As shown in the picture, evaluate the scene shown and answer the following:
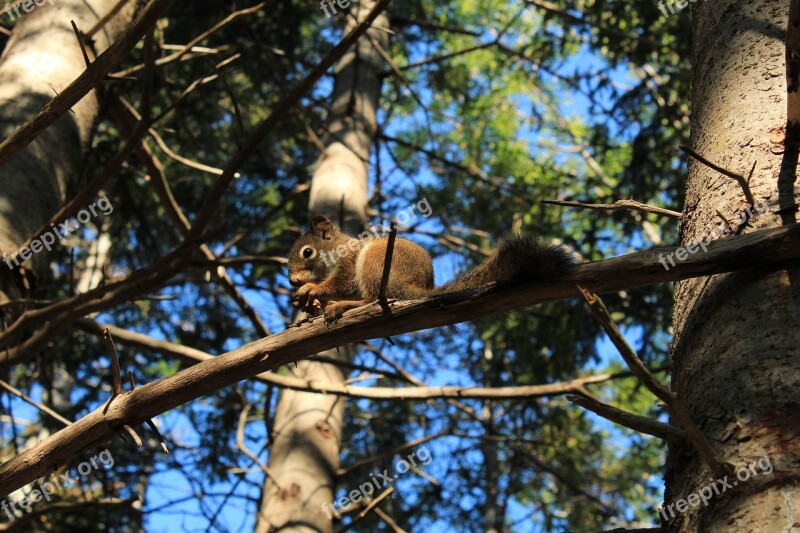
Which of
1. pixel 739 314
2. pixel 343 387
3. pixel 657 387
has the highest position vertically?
pixel 343 387

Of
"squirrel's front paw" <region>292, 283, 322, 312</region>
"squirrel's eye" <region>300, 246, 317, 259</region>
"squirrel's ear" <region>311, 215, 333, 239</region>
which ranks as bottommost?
"squirrel's front paw" <region>292, 283, 322, 312</region>

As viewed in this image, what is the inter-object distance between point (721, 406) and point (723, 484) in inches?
8.9

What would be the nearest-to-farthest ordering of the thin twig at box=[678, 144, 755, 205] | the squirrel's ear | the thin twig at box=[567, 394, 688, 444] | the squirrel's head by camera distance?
the thin twig at box=[567, 394, 688, 444]
the thin twig at box=[678, 144, 755, 205]
the squirrel's head
the squirrel's ear

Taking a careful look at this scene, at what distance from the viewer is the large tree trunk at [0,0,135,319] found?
3.86m

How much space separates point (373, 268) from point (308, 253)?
2.50 feet

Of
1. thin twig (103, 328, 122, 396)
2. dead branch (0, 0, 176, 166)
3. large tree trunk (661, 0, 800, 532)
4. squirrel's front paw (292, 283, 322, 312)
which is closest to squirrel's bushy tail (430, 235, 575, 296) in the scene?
Answer: large tree trunk (661, 0, 800, 532)

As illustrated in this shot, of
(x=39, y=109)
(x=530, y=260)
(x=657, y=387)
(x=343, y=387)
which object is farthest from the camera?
(x=343, y=387)

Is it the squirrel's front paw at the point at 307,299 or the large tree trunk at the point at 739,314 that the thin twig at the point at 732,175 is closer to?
the large tree trunk at the point at 739,314

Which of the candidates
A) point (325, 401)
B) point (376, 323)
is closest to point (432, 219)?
point (325, 401)

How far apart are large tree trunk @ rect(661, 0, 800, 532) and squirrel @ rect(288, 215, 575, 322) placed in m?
0.42

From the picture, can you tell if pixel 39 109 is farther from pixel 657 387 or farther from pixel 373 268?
pixel 657 387

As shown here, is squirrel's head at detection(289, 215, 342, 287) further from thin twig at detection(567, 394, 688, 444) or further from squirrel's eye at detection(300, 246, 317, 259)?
thin twig at detection(567, 394, 688, 444)

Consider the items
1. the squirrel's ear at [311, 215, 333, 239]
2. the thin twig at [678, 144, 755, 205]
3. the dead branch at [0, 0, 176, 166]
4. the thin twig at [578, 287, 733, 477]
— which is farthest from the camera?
the squirrel's ear at [311, 215, 333, 239]

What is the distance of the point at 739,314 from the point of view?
2082 millimetres
